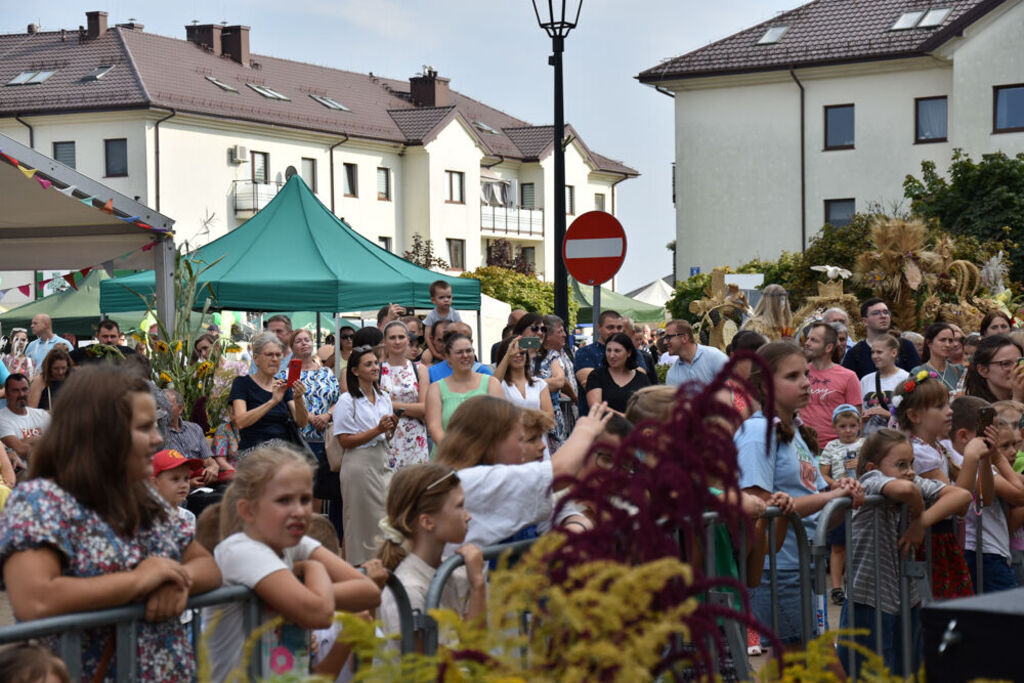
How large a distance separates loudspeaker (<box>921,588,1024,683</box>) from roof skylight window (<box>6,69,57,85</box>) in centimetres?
4997

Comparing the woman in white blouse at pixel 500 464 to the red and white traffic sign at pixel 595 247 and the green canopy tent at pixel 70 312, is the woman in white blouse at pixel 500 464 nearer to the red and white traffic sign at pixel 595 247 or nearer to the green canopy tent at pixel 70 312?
the red and white traffic sign at pixel 595 247

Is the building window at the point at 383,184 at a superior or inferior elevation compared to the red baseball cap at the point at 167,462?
superior

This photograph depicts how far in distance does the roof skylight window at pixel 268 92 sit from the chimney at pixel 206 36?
2.38 m

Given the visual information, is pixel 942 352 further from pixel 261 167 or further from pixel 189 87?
pixel 261 167

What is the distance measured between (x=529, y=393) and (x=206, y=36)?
152 ft

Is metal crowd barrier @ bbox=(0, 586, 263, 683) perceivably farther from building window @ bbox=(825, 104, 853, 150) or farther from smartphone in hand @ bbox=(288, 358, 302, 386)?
building window @ bbox=(825, 104, 853, 150)

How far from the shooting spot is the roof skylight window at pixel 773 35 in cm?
4216

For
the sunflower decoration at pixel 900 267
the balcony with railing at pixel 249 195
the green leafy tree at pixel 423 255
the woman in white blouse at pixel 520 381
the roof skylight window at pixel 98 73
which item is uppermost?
the roof skylight window at pixel 98 73

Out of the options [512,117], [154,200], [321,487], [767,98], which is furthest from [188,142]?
[321,487]

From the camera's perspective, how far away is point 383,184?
5650 cm

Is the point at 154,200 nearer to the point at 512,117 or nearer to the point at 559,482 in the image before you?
the point at 512,117

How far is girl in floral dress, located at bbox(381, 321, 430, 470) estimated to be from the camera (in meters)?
9.77

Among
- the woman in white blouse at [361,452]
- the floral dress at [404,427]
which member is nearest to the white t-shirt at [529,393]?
the floral dress at [404,427]

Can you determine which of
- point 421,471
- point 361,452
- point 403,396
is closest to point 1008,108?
point 403,396
